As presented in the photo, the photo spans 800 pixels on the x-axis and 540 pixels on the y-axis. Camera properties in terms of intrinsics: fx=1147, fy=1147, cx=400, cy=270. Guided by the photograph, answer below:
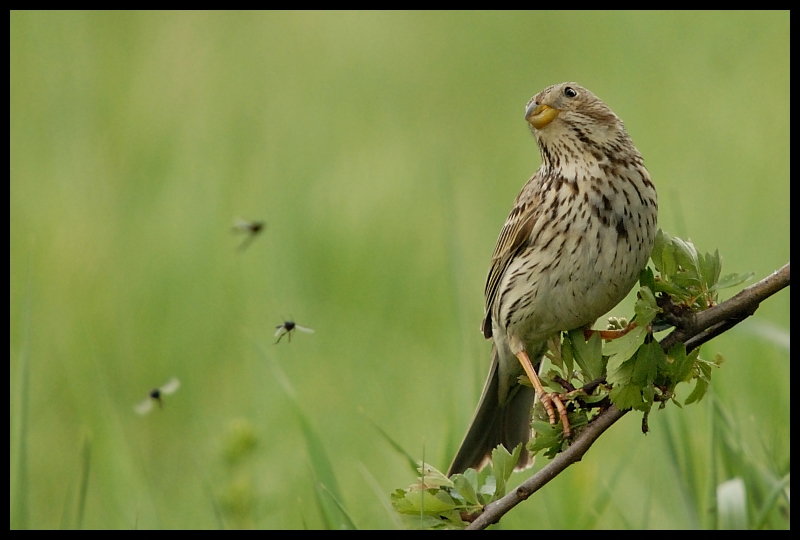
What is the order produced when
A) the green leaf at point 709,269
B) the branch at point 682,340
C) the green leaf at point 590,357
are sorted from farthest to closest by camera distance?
the green leaf at point 590,357 → the green leaf at point 709,269 → the branch at point 682,340

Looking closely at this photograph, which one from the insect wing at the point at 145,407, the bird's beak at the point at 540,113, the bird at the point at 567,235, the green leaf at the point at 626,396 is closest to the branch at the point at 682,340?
the green leaf at the point at 626,396

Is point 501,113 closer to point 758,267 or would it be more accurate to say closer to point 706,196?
point 706,196

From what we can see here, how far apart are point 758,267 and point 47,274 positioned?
178 inches

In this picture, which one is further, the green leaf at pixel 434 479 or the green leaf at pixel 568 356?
the green leaf at pixel 568 356

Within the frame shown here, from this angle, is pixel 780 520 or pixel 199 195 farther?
pixel 199 195

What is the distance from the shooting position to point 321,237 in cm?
790

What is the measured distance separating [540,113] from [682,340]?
122 cm

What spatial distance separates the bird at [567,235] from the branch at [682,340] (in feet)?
2.15

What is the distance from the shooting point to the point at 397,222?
27.8 feet

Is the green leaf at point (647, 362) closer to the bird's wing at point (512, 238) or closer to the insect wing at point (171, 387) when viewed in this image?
the bird's wing at point (512, 238)

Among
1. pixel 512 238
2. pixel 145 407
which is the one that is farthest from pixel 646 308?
pixel 145 407

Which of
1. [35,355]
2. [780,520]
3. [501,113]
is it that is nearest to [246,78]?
[501,113]

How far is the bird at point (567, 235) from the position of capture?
12.9 ft

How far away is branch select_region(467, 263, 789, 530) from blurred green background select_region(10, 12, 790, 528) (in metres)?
0.86
